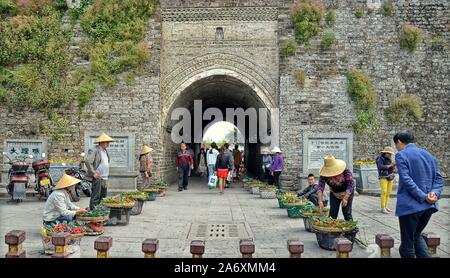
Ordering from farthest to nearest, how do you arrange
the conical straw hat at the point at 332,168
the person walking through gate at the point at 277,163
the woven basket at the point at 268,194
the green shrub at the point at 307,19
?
the green shrub at the point at 307,19
the person walking through gate at the point at 277,163
the woven basket at the point at 268,194
the conical straw hat at the point at 332,168

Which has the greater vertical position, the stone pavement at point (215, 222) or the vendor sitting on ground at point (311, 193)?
the vendor sitting on ground at point (311, 193)

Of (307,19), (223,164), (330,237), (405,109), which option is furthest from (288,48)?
(330,237)

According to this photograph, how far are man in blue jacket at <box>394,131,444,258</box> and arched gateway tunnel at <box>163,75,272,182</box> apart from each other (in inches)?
376

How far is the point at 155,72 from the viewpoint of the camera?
1421 cm

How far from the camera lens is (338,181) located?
648 centimetres

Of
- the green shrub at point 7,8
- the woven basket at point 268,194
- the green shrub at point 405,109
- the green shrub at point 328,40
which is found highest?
the green shrub at point 7,8

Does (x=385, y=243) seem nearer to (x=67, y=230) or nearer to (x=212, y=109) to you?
(x=67, y=230)

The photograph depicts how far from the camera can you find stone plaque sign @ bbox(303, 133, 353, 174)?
43.0ft

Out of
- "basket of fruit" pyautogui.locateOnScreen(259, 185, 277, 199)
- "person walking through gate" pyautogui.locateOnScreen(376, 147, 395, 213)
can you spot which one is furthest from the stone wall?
"person walking through gate" pyautogui.locateOnScreen(376, 147, 395, 213)

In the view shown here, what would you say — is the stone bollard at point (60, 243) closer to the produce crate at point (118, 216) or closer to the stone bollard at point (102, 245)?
the stone bollard at point (102, 245)

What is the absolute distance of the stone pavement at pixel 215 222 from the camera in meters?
5.90

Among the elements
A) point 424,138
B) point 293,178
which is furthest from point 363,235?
point 424,138

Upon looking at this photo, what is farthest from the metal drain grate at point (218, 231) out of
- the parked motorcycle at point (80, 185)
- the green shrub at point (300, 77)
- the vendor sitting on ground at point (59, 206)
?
the green shrub at point (300, 77)
